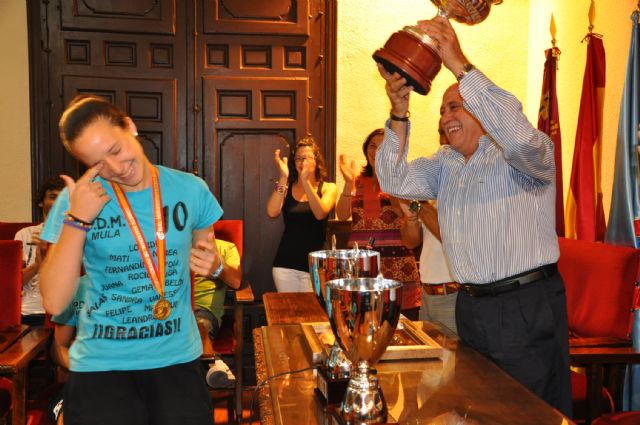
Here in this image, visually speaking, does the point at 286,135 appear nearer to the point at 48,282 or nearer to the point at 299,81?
the point at 299,81

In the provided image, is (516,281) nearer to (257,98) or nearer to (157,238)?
(157,238)

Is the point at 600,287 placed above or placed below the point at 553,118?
below

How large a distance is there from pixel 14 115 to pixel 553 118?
3712 millimetres

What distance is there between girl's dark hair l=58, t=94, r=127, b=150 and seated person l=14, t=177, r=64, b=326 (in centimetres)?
177

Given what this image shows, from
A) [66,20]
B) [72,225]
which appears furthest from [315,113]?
[72,225]

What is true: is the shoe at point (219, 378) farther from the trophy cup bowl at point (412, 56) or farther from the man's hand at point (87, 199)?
the trophy cup bowl at point (412, 56)

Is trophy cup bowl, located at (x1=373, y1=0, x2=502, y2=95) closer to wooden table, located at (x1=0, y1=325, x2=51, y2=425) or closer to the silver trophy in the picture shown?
A: the silver trophy

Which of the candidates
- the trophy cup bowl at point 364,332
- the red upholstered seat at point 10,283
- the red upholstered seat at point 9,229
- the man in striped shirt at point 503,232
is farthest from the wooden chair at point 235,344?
the trophy cup bowl at point 364,332

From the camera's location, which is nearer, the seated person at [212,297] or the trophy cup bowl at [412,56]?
the trophy cup bowl at [412,56]

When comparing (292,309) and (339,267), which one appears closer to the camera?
(339,267)

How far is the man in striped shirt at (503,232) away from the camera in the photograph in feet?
6.27

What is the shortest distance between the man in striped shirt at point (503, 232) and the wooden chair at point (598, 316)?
0.86ft

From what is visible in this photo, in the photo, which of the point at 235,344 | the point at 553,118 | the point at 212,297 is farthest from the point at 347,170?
the point at 553,118

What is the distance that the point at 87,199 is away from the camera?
1705 mm
